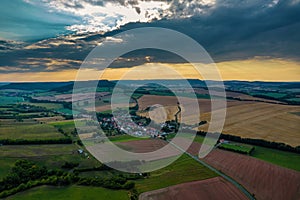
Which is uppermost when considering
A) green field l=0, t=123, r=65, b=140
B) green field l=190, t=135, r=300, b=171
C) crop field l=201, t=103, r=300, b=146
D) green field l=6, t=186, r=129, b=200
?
crop field l=201, t=103, r=300, b=146

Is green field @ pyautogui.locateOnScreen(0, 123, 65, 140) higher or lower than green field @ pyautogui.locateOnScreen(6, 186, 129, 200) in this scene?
higher

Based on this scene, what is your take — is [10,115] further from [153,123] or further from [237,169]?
[237,169]

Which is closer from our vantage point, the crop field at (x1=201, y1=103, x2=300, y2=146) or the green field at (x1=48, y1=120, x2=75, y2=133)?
the crop field at (x1=201, y1=103, x2=300, y2=146)

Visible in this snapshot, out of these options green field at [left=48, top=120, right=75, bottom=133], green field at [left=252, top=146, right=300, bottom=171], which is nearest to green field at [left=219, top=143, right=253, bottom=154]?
green field at [left=252, top=146, right=300, bottom=171]

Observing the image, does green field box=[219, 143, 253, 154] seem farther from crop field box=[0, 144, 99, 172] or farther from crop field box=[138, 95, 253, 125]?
crop field box=[0, 144, 99, 172]

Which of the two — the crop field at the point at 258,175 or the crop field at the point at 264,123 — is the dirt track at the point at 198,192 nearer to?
the crop field at the point at 258,175

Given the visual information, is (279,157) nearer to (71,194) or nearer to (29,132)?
(71,194)

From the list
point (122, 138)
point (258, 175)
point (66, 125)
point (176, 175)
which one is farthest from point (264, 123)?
point (66, 125)
